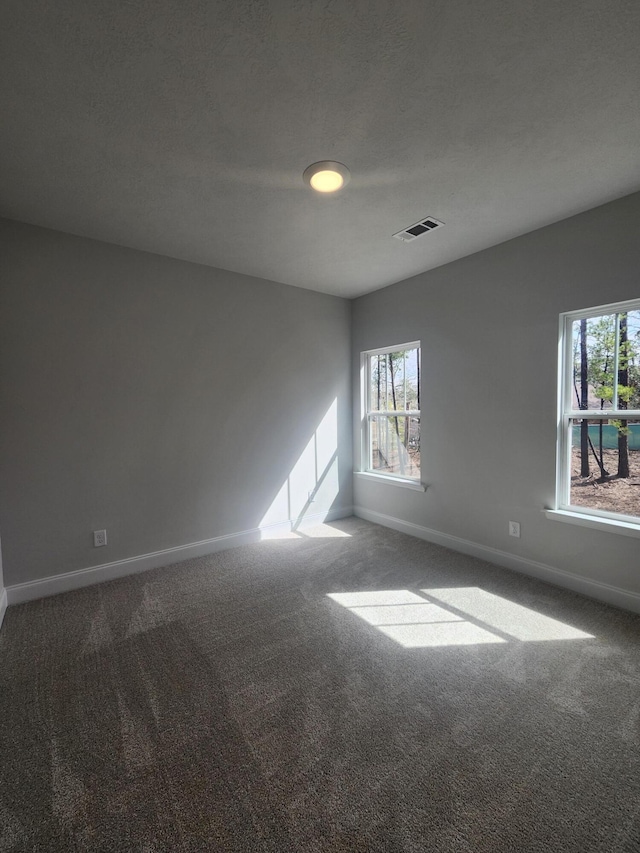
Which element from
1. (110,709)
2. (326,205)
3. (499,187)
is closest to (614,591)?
(499,187)

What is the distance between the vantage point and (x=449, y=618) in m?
2.37

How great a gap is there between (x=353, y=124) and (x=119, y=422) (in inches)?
101

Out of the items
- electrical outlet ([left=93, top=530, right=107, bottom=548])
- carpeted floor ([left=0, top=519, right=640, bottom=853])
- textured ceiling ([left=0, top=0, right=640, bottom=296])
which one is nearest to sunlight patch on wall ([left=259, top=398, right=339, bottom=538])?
carpeted floor ([left=0, top=519, right=640, bottom=853])

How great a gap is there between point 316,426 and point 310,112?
9.55 feet

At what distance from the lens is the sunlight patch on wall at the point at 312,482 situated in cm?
397

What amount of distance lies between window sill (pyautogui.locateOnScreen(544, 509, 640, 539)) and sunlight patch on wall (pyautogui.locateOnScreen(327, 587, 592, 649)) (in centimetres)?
72

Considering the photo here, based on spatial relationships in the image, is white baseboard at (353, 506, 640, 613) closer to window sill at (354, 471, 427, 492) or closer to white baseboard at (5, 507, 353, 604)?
window sill at (354, 471, 427, 492)

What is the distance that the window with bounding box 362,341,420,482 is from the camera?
13.0ft

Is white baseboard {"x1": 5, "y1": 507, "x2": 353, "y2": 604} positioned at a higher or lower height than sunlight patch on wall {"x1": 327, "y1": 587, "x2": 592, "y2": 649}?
higher

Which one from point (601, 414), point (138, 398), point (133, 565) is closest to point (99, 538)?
point (133, 565)

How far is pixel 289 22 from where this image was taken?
131 cm

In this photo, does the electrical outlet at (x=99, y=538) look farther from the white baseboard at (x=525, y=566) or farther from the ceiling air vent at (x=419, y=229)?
the ceiling air vent at (x=419, y=229)

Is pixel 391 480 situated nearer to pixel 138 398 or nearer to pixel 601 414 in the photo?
pixel 601 414

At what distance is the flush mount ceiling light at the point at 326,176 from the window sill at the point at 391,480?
2.72 metres
